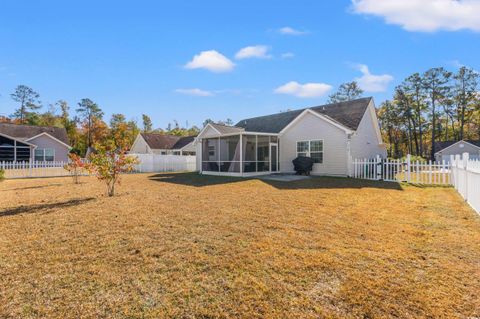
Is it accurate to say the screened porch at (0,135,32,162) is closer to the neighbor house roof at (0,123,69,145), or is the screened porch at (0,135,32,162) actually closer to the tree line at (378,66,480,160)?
the neighbor house roof at (0,123,69,145)

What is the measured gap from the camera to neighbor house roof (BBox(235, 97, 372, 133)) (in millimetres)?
17375

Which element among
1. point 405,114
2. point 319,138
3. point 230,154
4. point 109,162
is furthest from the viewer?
point 405,114

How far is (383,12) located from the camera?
11.0 metres

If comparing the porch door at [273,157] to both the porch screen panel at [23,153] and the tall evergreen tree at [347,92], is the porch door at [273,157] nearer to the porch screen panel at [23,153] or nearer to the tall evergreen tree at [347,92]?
the porch screen panel at [23,153]

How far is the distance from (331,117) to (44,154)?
3337 cm

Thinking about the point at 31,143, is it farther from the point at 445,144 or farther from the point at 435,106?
the point at 435,106

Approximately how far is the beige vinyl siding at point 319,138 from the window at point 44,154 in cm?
2981

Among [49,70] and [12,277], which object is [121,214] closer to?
[12,277]

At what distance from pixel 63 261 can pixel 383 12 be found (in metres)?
13.6

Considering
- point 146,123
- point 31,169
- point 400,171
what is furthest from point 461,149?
point 146,123

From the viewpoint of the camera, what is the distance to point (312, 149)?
1719cm

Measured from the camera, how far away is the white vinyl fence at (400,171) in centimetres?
1255

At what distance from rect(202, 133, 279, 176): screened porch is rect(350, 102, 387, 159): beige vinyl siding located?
510 centimetres

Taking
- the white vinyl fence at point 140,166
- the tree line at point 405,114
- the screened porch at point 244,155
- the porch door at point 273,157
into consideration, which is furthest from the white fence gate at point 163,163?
the tree line at point 405,114
